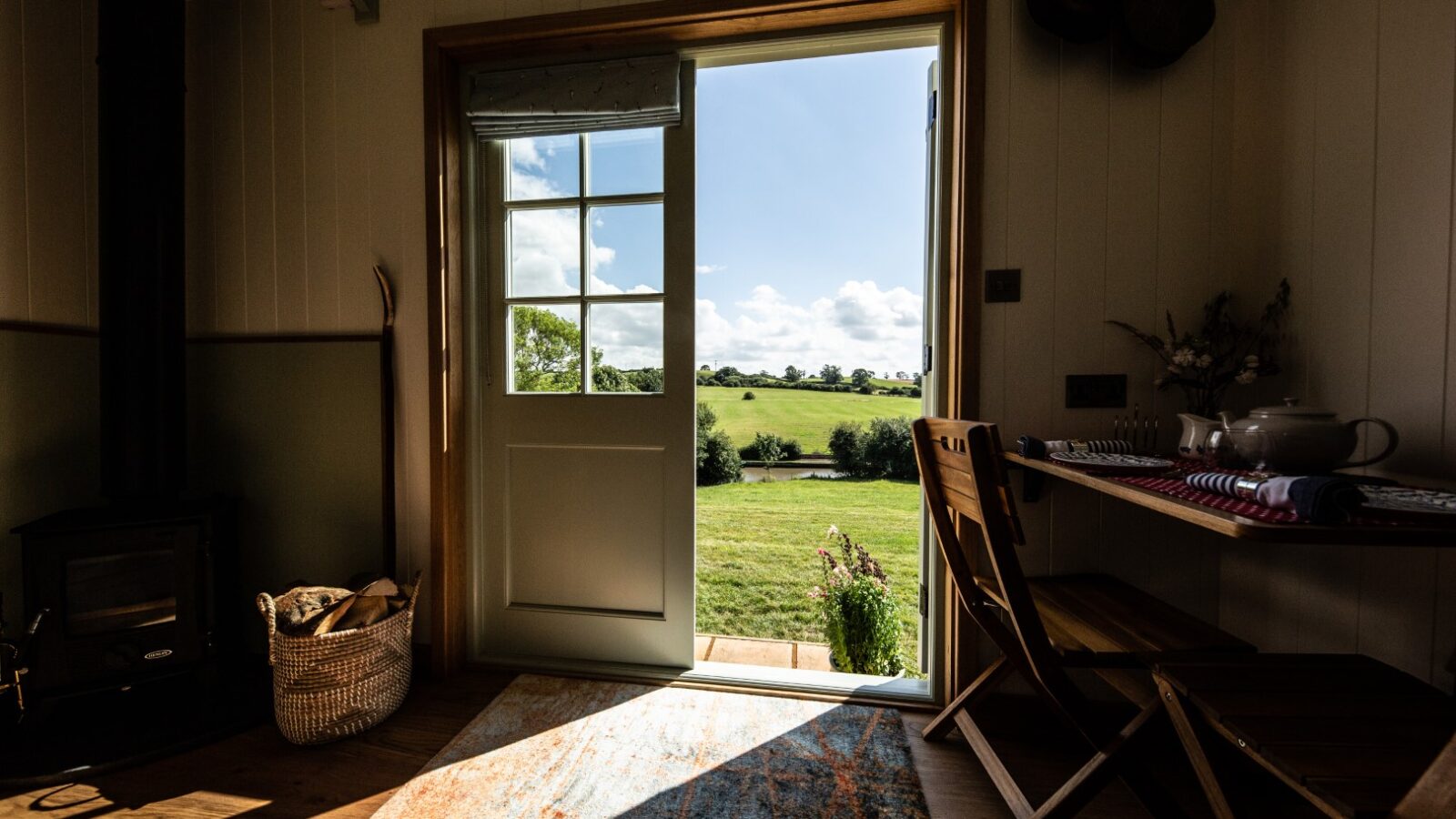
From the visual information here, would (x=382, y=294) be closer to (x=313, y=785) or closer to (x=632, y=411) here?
(x=632, y=411)

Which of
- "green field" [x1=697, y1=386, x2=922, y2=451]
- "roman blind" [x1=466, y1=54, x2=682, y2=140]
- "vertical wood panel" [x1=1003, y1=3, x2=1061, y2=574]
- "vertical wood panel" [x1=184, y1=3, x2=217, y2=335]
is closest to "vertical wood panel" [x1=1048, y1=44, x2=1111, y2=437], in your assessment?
"vertical wood panel" [x1=1003, y1=3, x2=1061, y2=574]

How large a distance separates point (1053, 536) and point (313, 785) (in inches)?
87.4

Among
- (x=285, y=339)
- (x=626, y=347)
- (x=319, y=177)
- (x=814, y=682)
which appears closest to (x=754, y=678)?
(x=814, y=682)

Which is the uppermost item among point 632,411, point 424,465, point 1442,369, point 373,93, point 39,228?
point 373,93

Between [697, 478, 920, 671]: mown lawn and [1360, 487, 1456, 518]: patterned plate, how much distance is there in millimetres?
1709

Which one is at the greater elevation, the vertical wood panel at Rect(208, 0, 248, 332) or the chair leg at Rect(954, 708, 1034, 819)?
the vertical wood panel at Rect(208, 0, 248, 332)

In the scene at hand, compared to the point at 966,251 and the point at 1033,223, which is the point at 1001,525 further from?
the point at 1033,223

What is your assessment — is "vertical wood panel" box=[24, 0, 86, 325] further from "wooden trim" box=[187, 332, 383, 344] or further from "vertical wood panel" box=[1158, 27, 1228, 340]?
"vertical wood panel" box=[1158, 27, 1228, 340]

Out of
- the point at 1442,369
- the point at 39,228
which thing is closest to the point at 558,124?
the point at 39,228

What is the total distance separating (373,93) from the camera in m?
1.95

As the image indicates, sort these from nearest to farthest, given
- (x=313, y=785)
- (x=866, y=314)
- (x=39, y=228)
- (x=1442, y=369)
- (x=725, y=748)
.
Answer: (x=1442, y=369)
(x=313, y=785)
(x=725, y=748)
(x=39, y=228)
(x=866, y=314)

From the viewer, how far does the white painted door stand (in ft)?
6.31

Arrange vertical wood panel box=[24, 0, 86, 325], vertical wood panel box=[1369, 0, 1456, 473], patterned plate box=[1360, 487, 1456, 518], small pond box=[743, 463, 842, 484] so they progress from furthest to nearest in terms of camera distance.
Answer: small pond box=[743, 463, 842, 484], vertical wood panel box=[24, 0, 86, 325], vertical wood panel box=[1369, 0, 1456, 473], patterned plate box=[1360, 487, 1456, 518]

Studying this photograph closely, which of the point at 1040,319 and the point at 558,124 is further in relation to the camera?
the point at 558,124
